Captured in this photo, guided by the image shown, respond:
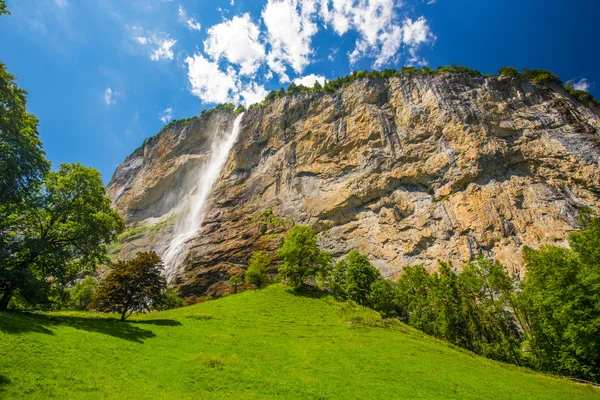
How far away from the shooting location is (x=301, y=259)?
46.2m

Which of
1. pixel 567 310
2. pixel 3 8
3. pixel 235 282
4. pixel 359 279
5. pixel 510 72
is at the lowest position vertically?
pixel 567 310

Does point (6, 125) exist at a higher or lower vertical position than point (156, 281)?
higher

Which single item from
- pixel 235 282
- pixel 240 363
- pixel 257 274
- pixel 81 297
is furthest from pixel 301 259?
pixel 81 297

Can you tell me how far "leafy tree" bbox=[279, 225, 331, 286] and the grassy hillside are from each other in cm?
1373

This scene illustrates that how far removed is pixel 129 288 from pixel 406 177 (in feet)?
187

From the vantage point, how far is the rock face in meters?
Result: 55.6

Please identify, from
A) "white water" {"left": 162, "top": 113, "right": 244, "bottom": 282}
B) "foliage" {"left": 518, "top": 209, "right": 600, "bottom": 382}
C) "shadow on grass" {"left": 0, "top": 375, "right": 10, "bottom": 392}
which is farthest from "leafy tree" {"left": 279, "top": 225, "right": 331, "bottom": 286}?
"shadow on grass" {"left": 0, "top": 375, "right": 10, "bottom": 392}

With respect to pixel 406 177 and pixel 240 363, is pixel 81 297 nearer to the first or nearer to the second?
pixel 240 363

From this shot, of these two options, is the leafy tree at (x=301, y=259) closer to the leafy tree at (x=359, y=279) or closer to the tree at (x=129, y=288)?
the leafy tree at (x=359, y=279)

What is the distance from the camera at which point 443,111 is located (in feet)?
235

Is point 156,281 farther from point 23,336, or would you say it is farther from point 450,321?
point 450,321

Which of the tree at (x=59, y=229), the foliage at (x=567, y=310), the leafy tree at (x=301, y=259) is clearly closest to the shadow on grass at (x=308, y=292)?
the leafy tree at (x=301, y=259)

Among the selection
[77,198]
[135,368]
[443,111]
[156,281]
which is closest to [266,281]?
[156,281]

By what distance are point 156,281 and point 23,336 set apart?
13.9 meters
